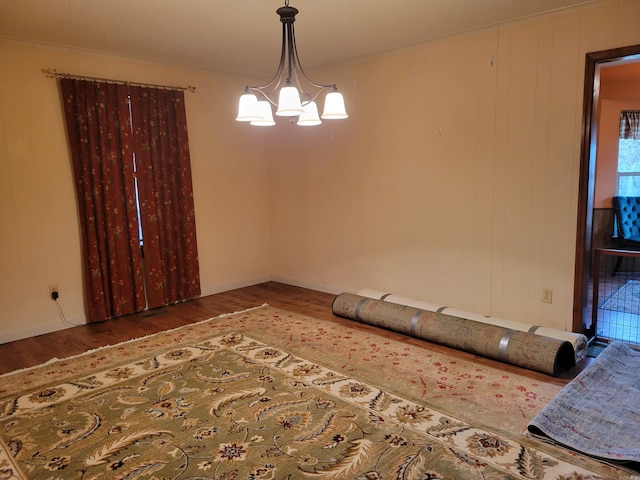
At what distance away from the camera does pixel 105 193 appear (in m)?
4.28

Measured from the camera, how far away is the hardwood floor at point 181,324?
3.44 m

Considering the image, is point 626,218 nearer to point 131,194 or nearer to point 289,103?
point 289,103

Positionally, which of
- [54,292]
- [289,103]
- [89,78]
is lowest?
[54,292]

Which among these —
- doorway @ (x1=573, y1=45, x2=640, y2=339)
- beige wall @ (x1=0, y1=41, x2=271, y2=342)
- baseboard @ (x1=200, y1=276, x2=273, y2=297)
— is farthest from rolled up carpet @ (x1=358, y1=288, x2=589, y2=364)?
beige wall @ (x1=0, y1=41, x2=271, y2=342)

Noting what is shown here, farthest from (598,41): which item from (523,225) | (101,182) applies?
(101,182)

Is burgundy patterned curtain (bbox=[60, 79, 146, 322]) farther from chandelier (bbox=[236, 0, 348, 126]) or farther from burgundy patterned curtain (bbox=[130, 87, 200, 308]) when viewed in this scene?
chandelier (bbox=[236, 0, 348, 126])

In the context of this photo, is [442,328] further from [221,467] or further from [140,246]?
[140,246]

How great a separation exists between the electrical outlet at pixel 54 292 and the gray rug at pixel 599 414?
3.98 metres

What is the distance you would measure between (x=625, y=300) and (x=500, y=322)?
6.25 feet

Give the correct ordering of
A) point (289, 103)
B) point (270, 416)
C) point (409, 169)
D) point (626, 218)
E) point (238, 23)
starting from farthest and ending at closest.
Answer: point (626, 218), point (409, 169), point (238, 23), point (270, 416), point (289, 103)

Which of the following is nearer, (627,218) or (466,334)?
(466,334)

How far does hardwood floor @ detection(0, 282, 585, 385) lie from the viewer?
11.3ft

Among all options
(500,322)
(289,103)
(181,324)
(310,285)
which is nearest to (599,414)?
(500,322)

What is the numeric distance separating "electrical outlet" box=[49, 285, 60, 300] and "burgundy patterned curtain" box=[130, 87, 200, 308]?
0.84m
